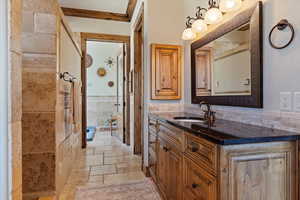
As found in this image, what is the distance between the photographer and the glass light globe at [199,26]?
2.07 metres

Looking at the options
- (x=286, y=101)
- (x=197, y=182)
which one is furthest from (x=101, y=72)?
(x=286, y=101)

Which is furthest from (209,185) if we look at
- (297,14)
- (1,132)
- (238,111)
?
(297,14)

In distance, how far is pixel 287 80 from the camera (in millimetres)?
1202

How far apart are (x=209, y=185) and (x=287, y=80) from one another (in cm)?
82

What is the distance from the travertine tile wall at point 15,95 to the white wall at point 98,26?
343cm

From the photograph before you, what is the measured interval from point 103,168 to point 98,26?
272 centimetres

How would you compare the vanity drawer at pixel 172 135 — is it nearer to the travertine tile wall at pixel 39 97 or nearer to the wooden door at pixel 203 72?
the wooden door at pixel 203 72

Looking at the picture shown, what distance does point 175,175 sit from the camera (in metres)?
1.59

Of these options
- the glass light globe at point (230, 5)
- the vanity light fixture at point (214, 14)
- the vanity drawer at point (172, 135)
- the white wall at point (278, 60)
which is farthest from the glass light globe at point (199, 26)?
the vanity drawer at point (172, 135)

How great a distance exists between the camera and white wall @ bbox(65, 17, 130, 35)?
376 cm

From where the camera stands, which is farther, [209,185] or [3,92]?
[209,185]

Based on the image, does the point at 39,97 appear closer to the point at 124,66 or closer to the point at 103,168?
the point at 103,168

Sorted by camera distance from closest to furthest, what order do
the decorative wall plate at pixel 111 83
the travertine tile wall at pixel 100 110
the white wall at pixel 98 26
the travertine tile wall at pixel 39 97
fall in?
the travertine tile wall at pixel 39 97, the white wall at pixel 98 26, the travertine tile wall at pixel 100 110, the decorative wall plate at pixel 111 83

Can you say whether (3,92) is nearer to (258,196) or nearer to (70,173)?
(258,196)
